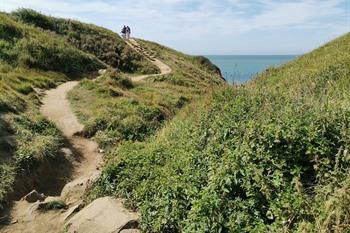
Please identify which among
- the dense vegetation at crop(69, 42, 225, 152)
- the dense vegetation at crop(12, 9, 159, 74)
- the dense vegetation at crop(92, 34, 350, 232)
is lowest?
the dense vegetation at crop(69, 42, 225, 152)

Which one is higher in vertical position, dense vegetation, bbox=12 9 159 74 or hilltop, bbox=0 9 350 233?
dense vegetation, bbox=12 9 159 74

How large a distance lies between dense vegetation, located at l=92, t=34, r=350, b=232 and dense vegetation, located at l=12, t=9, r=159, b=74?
29.0m

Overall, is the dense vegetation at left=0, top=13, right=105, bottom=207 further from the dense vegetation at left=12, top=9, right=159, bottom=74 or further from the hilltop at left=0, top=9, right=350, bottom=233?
the dense vegetation at left=12, top=9, right=159, bottom=74

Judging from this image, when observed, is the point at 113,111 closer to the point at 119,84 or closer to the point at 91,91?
the point at 91,91

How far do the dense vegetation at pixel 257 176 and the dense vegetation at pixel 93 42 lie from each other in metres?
29.0

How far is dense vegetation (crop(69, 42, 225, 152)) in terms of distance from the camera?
651 inches

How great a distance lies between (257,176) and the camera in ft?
21.4

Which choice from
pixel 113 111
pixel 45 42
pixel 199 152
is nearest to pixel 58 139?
pixel 113 111

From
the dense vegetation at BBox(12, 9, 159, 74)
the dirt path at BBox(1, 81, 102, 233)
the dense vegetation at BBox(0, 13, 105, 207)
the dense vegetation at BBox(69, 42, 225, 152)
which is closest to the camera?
the dirt path at BBox(1, 81, 102, 233)

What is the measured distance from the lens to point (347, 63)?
47.7 feet

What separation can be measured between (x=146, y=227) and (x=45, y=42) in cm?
2637

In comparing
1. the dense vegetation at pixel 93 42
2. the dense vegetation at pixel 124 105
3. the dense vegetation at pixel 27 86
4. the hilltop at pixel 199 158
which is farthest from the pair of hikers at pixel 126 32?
the hilltop at pixel 199 158

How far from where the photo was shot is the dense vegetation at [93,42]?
3769 cm

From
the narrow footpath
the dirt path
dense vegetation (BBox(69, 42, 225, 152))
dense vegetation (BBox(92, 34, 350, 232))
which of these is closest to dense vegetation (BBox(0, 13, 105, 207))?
the dirt path
